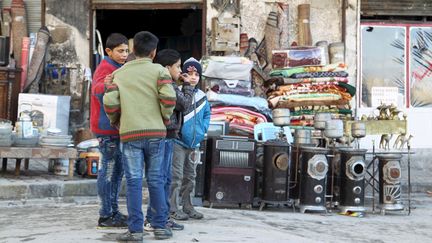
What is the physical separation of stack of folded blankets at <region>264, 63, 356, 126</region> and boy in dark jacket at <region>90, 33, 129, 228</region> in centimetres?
498

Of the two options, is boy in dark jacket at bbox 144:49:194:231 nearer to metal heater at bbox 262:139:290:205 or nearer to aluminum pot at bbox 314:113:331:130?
metal heater at bbox 262:139:290:205

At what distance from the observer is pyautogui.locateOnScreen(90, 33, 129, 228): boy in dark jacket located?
20.4 feet

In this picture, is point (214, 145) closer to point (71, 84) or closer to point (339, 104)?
point (339, 104)

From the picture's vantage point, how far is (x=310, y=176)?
8859 millimetres

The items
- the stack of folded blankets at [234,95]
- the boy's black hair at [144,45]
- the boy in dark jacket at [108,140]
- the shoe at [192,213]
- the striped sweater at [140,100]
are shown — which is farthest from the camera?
the stack of folded blankets at [234,95]

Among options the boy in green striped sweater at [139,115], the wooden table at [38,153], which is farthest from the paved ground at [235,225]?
the wooden table at [38,153]

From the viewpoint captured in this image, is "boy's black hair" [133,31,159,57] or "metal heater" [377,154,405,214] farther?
"metal heater" [377,154,405,214]

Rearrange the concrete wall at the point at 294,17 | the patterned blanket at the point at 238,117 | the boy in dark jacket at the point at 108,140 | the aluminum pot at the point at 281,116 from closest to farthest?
Answer: the boy in dark jacket at the point at 108,140
the aluminum pot at the point at 281,116
the patterned blanket at the point at 238,117
the concrete wall at the point at 294,17

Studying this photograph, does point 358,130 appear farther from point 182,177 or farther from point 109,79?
point 109,79

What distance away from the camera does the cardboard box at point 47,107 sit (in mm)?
11070

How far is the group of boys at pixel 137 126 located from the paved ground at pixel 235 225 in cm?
26

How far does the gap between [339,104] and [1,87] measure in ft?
16.7

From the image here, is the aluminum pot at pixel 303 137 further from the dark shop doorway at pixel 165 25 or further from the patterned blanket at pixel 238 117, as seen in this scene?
the dark shop doorway at pixel 165 25

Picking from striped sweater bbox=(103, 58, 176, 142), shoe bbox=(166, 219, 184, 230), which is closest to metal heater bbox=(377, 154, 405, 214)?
shoe bbox=(166, 219, 184, 230)
